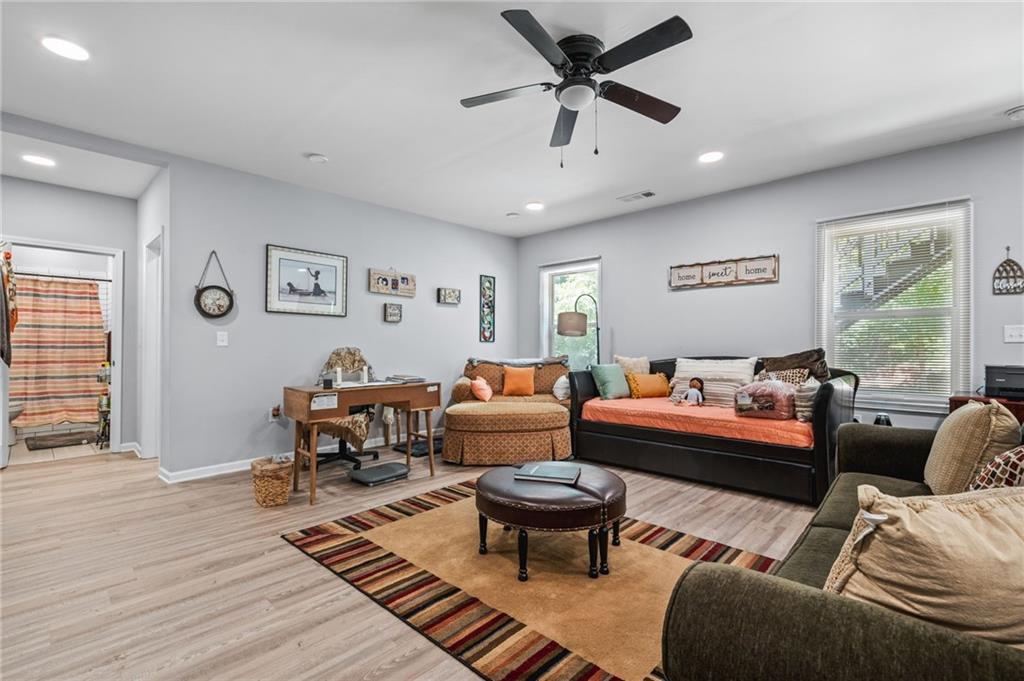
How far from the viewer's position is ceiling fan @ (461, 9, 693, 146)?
2.07 metres

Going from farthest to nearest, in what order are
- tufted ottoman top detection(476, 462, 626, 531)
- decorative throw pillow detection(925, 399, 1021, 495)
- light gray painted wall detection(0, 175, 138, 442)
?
light gray painted wall detection(0, 175, 138, 442), tufted ottoman top detection(476, 462, 626, 531), decorative throw pillow detection(925, 399, 1021, 495)

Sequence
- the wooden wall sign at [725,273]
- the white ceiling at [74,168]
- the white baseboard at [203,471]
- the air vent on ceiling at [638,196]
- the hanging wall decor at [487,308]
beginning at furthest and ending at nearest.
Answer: the hanging wall decor at [487,308] < the air vent on ceiling at [638,196] < the wooden wall sign at [725,273] < the white baseboard at [203,471] < the white ceiling at [74,168]

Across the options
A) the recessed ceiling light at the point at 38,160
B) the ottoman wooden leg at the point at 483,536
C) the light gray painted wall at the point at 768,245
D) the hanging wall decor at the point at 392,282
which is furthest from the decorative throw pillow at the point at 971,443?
the recessed ceiling light at the point at 38,160

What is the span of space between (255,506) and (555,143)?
311 cm

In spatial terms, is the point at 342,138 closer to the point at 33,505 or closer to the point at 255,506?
the point at 255,506

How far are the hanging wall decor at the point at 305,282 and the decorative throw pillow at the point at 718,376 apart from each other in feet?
11.2

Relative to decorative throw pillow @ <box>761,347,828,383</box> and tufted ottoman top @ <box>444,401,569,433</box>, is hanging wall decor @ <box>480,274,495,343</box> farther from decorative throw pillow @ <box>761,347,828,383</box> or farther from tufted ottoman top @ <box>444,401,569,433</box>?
decorative throw pillow @ <box>761,347,828,383</box>

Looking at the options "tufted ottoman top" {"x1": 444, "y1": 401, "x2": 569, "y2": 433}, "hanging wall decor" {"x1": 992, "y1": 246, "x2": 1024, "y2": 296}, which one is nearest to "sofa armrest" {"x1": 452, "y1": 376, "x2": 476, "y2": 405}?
"tufted ottoman top" {"x1": 444, "y1": 401, "x2": 569, "y2": 433}

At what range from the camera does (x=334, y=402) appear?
11.3 ft

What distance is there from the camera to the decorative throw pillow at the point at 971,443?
5.03 feet

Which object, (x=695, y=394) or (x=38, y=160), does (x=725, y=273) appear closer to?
(x=695, y=394)

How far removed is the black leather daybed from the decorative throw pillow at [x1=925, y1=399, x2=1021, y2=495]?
1503 mm

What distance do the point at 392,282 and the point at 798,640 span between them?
16.3 feet

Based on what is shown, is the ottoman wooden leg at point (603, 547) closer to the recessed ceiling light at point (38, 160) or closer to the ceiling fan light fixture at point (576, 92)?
the ceiling fan light fixture at point (576, 92)
